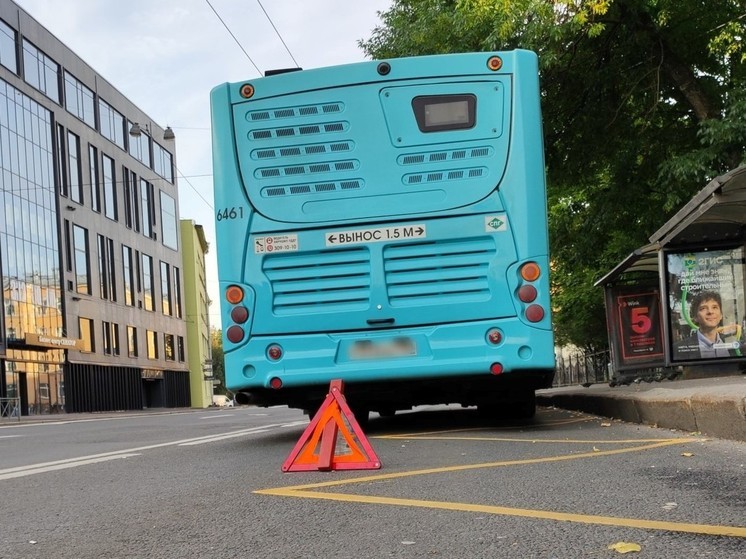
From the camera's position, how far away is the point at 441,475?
588 cm

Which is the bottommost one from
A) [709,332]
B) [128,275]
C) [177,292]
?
[709,332]

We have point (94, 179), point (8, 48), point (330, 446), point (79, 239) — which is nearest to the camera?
point (330, 446)

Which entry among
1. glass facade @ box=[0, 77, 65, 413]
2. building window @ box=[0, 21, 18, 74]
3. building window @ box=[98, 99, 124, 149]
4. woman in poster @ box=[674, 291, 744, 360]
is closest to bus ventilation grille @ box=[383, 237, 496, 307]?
woman in poster @ box=[674, 291, 744, 360]

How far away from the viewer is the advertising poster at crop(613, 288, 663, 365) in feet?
58.3

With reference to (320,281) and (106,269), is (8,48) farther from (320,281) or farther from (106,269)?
(320,281)

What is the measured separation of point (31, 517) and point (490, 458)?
325cm

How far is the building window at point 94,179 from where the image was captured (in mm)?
50906

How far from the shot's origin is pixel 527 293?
829cm

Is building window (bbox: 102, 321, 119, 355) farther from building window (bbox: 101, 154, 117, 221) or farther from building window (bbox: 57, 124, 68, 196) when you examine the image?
building window (bbox: 57, 124, 68, 196)

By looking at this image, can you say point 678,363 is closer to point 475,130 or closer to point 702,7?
point 702,7

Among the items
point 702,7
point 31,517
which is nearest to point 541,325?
point 31,517

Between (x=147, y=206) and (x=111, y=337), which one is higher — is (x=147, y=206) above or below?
above

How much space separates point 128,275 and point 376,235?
166 feet

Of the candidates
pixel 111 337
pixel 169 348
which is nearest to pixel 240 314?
pixel 111 337
